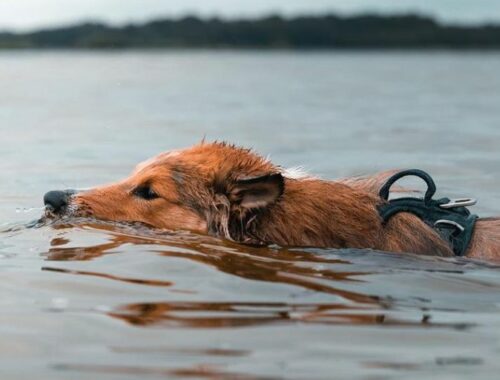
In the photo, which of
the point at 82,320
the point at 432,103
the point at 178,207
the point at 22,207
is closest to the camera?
the point at 82,320

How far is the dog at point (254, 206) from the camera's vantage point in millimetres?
9234

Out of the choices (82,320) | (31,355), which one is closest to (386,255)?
(82,320)

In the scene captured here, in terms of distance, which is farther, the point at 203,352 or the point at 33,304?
the point at 33,304

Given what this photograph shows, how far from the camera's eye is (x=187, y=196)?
9.73 metres

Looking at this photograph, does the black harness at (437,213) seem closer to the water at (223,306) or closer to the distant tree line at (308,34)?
the water at (223,306)

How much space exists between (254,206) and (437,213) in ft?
5.13

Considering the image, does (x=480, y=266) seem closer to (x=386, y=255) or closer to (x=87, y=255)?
(x=386, y=255)

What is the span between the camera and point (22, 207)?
12727mm

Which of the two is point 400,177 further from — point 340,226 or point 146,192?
point 146,192

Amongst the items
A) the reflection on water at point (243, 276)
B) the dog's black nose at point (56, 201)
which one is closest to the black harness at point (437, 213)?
the reflection on water at point (243, 276)

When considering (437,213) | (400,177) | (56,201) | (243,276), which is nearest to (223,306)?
(243,276)

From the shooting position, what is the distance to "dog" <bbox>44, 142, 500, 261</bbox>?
9234 mm

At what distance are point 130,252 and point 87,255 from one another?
0.34 m

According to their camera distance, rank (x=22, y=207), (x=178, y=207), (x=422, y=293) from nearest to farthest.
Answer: (x=422, y=293)
(x=178, y=207)
(x=22, y=207)
